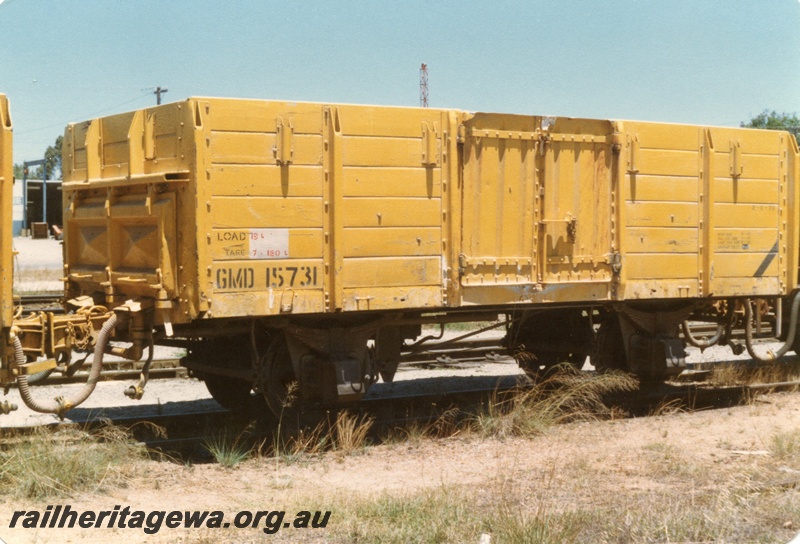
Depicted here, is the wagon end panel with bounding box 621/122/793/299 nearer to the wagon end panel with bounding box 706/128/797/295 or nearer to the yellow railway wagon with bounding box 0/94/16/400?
the wagon end panel with bounding box 706/128/797/295

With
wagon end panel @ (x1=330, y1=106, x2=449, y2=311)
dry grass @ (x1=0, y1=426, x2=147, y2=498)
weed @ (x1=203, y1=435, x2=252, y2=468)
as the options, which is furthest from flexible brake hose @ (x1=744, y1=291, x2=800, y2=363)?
dry grass @ (x1=0, y1=426, x2=147, y2=498)

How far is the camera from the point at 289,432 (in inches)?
368

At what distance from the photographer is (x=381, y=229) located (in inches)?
363

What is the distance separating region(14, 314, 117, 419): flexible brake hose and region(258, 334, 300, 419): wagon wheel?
4.98ft

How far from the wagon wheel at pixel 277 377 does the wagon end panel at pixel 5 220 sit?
2537 millimetres

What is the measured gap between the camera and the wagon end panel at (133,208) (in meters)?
8.44

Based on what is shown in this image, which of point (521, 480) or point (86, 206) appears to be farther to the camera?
point (86, 206)

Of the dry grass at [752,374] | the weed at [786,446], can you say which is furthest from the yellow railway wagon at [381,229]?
the weed at [786,446]

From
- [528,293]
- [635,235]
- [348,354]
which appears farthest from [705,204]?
[348,354]

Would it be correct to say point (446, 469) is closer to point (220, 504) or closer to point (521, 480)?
point (521, 480)

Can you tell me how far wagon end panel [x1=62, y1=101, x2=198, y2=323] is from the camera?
8438mm

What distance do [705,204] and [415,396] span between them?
424 centimetres

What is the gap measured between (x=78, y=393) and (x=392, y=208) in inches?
134

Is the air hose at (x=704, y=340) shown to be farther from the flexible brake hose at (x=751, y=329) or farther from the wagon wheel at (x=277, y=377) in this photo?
the wagon wheel at (x=277, y=377)
